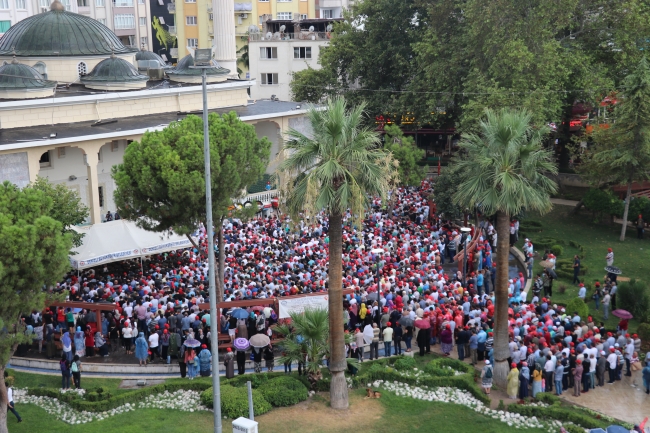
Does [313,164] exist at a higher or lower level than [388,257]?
higher

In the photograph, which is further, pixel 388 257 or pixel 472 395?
pixel 388 257

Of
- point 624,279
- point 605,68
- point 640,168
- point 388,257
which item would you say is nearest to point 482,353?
point 388,257

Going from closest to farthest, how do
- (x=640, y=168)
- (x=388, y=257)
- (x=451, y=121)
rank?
(x=388, y=257), (x=640, y=168), (x=451, y=121)

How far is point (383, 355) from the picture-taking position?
24.4 metres

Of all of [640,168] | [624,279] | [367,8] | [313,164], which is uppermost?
[367,8]

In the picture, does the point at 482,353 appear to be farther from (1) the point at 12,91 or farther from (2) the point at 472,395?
(1) the point at 12,91

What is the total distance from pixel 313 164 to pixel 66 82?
87.0 ft

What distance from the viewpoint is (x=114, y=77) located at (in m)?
40.2

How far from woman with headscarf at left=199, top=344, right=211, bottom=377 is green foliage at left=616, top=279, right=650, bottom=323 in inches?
555

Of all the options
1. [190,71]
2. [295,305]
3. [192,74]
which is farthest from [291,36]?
[295,305]

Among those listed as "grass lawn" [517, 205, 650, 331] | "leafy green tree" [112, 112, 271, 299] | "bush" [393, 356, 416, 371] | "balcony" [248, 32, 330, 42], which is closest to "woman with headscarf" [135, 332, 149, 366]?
"leafy green tree" [112, 112, 271, 299]

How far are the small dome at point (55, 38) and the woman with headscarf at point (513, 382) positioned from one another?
95.3 feet

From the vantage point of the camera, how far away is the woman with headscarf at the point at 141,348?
23109mm

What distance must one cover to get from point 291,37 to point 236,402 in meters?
44.8
